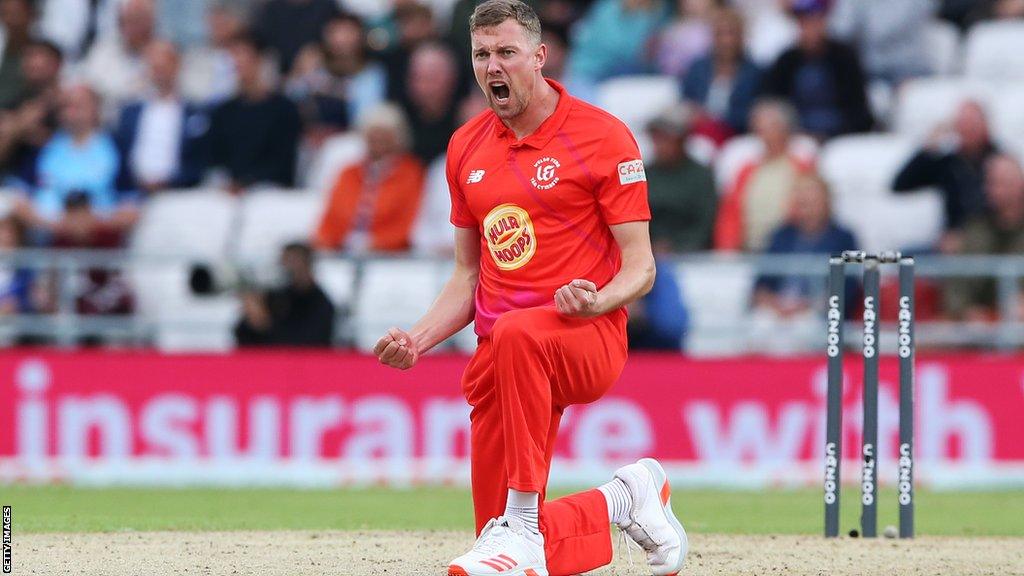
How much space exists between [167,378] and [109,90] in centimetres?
457

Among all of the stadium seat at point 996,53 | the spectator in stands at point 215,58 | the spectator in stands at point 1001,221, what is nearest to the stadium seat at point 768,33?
the stadium seat at point 996,53

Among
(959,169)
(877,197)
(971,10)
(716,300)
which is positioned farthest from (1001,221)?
(971,10)

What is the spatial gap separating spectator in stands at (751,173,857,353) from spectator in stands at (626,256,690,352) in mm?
612

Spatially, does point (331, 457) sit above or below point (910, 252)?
below

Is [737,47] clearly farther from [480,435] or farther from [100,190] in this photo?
[480,435]

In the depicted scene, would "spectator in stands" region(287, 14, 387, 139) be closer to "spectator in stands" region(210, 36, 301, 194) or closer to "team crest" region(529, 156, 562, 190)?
"spectator in stands" region(210, 36, 301, 194)

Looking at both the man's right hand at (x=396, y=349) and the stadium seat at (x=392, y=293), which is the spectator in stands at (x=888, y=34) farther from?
the man's right hand at (x=396, y=349)

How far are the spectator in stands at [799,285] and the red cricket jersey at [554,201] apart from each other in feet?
23.7

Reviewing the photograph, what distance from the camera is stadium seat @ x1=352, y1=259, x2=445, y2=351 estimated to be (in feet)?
46.6

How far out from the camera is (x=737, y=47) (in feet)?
53.0

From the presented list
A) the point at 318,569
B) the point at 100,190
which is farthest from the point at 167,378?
the point at 318,569

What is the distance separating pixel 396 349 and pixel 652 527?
4.31 feet

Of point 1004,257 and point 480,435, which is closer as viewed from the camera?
point 480,435

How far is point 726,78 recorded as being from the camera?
1625 centimetres
